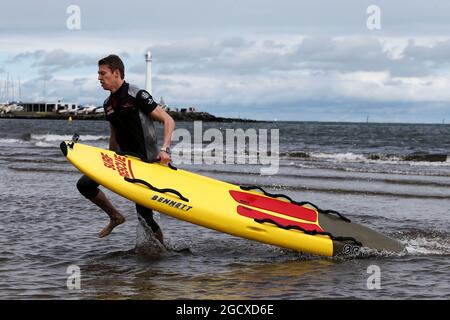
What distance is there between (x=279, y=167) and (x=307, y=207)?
53.9 feet

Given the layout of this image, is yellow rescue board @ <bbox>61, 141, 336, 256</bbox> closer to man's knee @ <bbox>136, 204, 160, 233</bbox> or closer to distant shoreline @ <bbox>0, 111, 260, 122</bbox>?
man's knee @ <bbox>136, 204, 160, 233</bbox>

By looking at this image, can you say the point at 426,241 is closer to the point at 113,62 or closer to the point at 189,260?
the point at 189,260

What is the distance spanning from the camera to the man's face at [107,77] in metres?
7.65

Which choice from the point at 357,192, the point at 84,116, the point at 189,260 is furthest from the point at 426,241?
the point at 84,116

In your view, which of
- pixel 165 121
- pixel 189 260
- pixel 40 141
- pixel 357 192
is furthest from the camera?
pixel 40 141

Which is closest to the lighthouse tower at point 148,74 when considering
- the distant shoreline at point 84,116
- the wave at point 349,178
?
the wave at point 349,178

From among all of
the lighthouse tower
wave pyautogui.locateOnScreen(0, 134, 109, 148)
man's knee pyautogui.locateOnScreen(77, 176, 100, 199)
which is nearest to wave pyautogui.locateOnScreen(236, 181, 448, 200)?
man's knee pyautogui.locateOnScreen(77, 176, 100, 199)

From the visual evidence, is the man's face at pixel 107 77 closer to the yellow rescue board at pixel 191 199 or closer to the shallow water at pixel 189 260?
the yellow rescue board at pixel 191 199

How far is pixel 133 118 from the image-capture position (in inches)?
309

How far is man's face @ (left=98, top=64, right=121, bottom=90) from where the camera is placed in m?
7.65

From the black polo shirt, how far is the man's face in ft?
0.37

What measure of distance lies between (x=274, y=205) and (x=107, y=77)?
8.50ft
